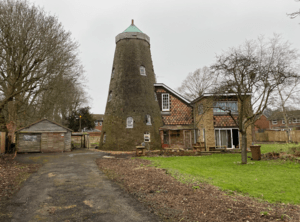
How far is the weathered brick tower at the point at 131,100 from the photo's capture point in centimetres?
2442

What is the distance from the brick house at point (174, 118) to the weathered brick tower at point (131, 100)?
873mm

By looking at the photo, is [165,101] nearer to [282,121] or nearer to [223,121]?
[223,121]

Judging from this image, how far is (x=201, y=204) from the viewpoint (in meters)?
5.69

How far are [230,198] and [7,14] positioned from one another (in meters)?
17.7

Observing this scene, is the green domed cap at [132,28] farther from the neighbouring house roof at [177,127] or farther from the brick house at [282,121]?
the brick house at [282,121]

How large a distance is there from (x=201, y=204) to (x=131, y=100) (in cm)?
2028

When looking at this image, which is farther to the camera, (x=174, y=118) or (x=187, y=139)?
(x=174, y=118)

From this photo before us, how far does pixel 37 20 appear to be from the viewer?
51.2ft

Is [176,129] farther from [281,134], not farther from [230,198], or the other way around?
[281,134]

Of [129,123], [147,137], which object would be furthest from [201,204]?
[129,123]

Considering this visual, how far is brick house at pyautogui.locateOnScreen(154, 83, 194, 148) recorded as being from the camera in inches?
996

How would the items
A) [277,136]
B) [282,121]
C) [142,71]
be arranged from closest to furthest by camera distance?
[142,71] → [277,136] → [282,121]

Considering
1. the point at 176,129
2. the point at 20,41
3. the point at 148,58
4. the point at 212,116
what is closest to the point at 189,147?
the point at 176,129

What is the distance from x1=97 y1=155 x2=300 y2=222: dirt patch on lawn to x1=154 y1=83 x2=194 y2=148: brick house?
17.3 meters
